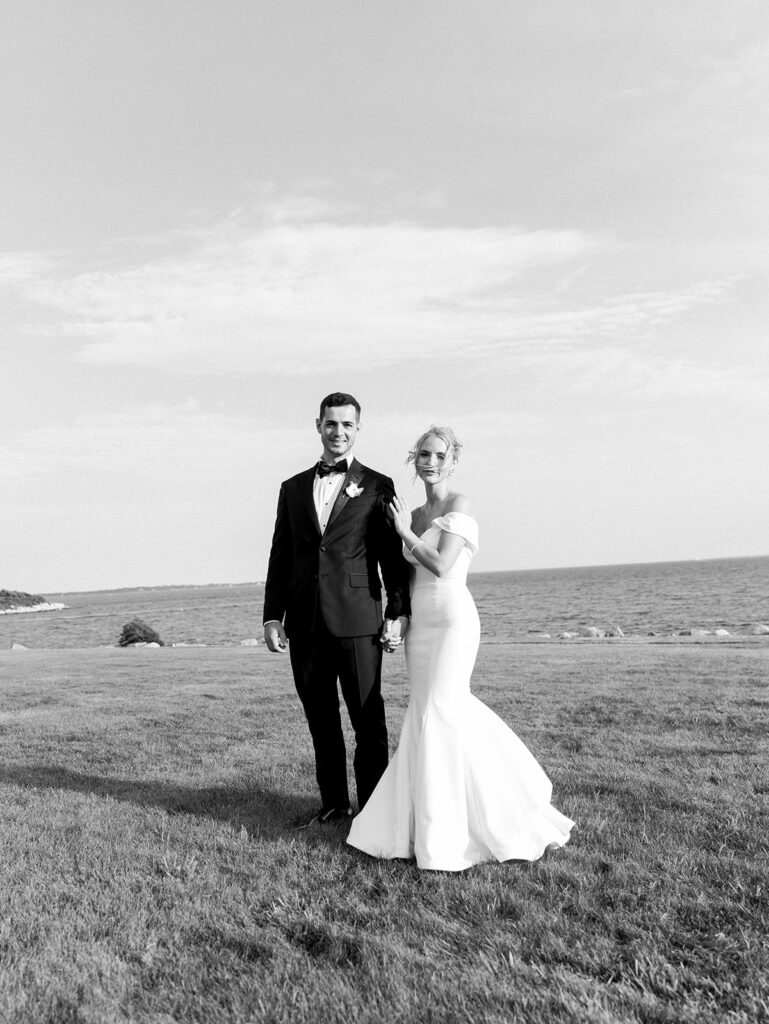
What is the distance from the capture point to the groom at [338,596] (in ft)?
18.9

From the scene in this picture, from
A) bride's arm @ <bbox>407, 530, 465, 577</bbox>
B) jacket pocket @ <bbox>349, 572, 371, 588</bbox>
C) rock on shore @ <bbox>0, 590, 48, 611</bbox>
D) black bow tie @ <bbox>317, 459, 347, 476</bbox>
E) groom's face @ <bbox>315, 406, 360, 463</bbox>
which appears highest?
groom's face @ <bbox>315, 406, 360, 463</bbox>

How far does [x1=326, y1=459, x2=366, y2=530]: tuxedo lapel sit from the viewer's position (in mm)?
5812

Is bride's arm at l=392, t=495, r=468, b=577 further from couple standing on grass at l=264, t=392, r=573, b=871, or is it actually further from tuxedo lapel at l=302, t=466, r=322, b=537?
tuxedo lapel at l=302, t=466, r=322, b=537

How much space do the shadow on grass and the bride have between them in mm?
703

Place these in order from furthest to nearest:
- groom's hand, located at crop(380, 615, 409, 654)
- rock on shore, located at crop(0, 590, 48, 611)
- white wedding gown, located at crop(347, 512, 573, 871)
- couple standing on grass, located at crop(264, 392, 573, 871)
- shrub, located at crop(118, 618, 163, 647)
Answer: rock on shore, located at crop(0, 590, 48, 611)
shrub, located at crop(118, 618, 163, 647)
groom's hand, located at crop(380, 615, 409, 654)
couple standing on grass, located at crop(264, 392, 573, 871)
white wedding gown, located at crop(347, 512, 573, 871)

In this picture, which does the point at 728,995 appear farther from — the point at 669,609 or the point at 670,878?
the point at 669,609

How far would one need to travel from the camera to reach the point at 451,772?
5.13m

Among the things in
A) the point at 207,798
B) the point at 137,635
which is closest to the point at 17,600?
the point at 137,635

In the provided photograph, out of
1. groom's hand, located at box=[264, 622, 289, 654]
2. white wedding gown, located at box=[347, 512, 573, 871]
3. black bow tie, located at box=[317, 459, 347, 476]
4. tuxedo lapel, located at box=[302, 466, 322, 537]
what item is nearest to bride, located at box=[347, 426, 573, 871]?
white wedding gown, located at box=[347, 512, 573, 871]

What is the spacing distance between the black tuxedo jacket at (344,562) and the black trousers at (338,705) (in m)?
0.15

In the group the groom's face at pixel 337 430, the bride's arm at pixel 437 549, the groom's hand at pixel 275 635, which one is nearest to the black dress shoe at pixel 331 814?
the groom's hand at pixel 275 635

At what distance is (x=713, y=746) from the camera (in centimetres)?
812

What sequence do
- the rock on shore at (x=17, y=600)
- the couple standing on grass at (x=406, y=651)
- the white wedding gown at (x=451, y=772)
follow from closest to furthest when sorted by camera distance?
the white wedding gown at (x=451, y=772), the couple standing on grass at (x=406, y=651), the rock on shore at (x=17, y=600)

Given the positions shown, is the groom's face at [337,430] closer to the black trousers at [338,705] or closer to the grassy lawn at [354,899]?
the black trousers at [338,705]
